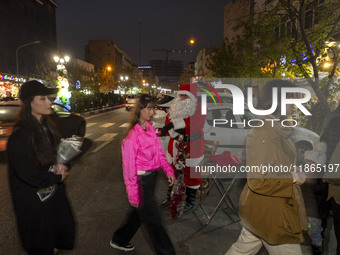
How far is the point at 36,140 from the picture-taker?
2.12 meters

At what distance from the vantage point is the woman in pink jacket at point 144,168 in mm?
2713

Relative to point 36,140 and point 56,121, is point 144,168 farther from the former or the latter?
point 56,121

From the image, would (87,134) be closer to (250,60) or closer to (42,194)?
(250,60)

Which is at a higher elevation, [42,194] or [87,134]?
[42,194]

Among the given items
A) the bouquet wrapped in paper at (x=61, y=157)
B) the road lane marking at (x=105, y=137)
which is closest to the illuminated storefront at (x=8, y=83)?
the road lane marking at (x=105, y=137)

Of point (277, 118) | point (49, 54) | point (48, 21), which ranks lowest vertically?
point (277, 118)

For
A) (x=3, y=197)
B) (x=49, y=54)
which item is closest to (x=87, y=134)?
(x=3, y=197)

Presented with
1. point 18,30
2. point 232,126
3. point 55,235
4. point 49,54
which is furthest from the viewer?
point 49,54

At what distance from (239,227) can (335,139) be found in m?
1.96

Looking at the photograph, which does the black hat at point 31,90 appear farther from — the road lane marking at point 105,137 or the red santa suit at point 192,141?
the road lane marking at point 105,137

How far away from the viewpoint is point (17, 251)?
337 centimetres

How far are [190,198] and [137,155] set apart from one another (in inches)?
82.0

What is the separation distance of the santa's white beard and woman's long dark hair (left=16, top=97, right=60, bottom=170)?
2.32m

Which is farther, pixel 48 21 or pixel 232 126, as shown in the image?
pixel 48 21
